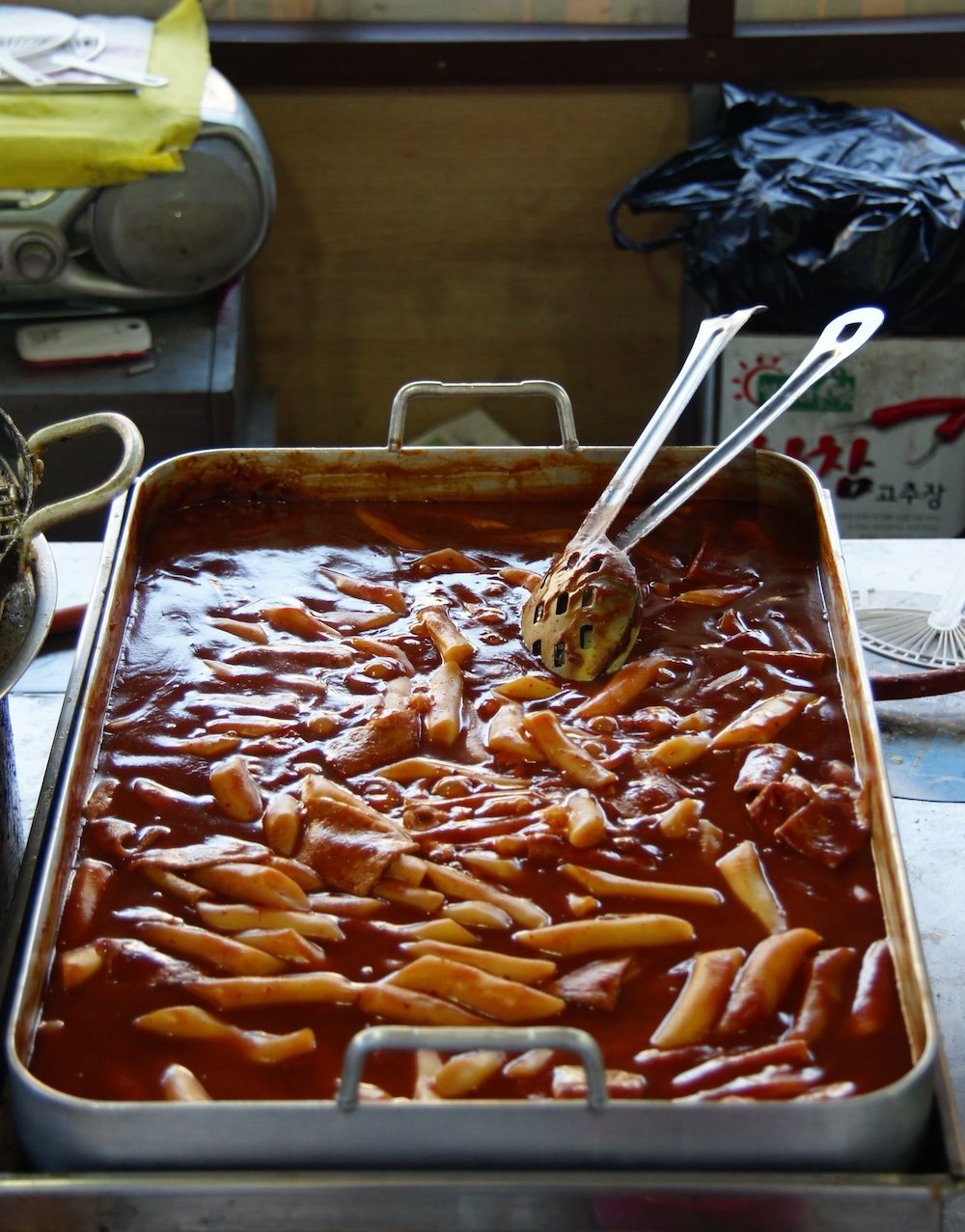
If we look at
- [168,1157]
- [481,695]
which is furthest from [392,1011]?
[481,695]

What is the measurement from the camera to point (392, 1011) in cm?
117

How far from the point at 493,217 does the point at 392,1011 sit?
114 inches

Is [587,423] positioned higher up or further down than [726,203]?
further down

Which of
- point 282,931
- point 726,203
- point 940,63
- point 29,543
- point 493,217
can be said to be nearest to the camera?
point 282,931

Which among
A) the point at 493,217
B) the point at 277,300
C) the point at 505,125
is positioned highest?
the point at 505,125

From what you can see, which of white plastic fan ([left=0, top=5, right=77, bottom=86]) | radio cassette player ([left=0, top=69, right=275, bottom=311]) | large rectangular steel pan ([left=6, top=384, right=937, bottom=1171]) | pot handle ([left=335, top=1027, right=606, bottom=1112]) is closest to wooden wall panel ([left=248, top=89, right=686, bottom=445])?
white plastic fan ([left=0, top=5, right=77, bottom=86])

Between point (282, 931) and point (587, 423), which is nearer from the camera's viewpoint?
point (282, 931)

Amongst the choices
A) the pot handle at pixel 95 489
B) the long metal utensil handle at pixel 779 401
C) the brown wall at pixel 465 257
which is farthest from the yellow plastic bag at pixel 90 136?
the long metal utensil handle at pixel 779 401

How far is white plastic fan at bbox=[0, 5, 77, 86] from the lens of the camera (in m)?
2.88

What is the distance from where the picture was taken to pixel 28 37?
9.94 feet

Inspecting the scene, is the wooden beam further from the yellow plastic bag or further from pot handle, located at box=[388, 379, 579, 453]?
pot handle, located at box=[388, 379, 579, 453]

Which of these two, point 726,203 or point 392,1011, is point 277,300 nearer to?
point 726,203

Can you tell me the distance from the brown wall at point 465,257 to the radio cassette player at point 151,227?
0.67m

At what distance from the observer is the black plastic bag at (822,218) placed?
2.88 meters
